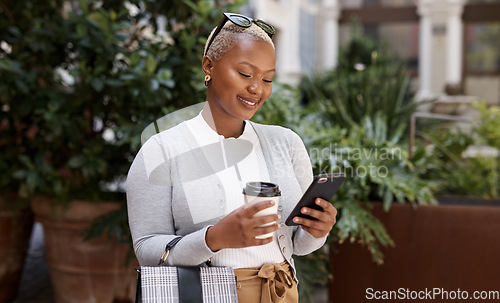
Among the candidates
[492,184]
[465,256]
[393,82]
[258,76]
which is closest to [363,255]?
[465,256]

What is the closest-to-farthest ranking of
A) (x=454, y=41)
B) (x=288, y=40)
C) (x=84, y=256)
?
(x=84, y=256), (x=288, y=40), (x=454, y=41)

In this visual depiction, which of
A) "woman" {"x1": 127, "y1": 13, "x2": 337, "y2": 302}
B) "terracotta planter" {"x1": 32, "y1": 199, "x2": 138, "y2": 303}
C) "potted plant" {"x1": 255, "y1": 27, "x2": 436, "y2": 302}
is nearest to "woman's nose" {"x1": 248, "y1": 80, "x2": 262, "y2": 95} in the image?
"woman" {"x1": 127, "y1": 13, "x2": 337, "y2": 302}

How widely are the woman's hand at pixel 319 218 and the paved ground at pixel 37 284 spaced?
7.58 feet

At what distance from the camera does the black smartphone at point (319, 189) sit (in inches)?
37.2

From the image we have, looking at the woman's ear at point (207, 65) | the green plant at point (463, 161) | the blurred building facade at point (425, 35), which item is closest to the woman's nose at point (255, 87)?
the woman's ear at point (207, 65)

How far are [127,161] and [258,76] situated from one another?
6.96 feet

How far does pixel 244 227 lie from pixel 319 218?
0.64 feet

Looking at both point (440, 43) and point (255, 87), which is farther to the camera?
point (440, 43)

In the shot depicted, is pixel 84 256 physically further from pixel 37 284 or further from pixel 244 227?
pixel 244 227

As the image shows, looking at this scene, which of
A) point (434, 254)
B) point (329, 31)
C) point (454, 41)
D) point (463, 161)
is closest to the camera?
point (434, 254)

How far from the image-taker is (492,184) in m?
3.25

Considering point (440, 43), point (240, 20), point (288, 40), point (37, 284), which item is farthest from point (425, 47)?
point (240, 20)

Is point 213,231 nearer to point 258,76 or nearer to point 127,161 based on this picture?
point 258,76

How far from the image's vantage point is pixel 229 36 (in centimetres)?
103
